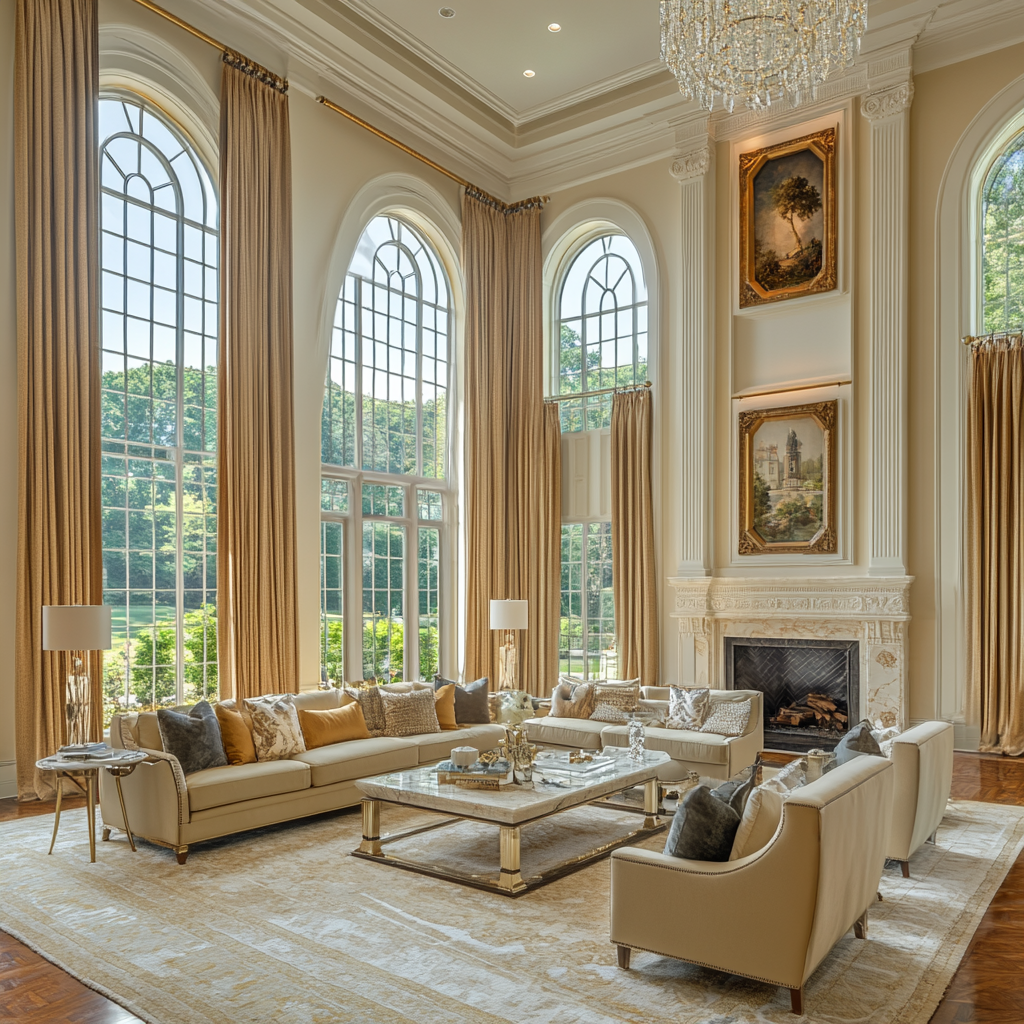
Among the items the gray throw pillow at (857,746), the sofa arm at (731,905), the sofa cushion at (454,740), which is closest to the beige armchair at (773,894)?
the sofa arm at (731,905)

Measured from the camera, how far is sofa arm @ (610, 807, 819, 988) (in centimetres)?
350

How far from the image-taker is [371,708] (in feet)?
25.3

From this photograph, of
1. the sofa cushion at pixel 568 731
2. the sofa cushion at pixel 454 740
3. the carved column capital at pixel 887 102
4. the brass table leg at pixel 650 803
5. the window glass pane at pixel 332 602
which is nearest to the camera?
the brass table leg at pixel 650 803

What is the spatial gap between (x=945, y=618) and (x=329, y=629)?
21.3 ft

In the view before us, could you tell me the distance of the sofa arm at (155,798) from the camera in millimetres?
5520

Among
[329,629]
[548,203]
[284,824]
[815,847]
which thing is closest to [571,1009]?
[815,847]

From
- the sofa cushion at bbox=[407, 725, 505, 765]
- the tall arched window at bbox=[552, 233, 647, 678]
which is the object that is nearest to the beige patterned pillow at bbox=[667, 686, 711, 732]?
the sofa cushion at bbox=[407, 725, 505, 765]

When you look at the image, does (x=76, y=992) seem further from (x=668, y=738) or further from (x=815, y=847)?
(x=668, y=738)

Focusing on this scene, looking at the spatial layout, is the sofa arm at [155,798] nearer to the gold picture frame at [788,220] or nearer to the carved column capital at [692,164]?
the gold picture frame at [788,220]

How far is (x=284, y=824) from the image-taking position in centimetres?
639

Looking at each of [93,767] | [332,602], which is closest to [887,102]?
[332,602]

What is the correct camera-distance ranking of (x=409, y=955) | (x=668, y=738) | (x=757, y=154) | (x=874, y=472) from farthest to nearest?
(x=757, y=154)
(x=874, y=472)
(x=668, y=738)
(x=409, y=955)

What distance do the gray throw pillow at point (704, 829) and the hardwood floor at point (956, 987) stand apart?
38.9 inches

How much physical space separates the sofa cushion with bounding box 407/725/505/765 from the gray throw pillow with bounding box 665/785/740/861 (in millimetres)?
3847
